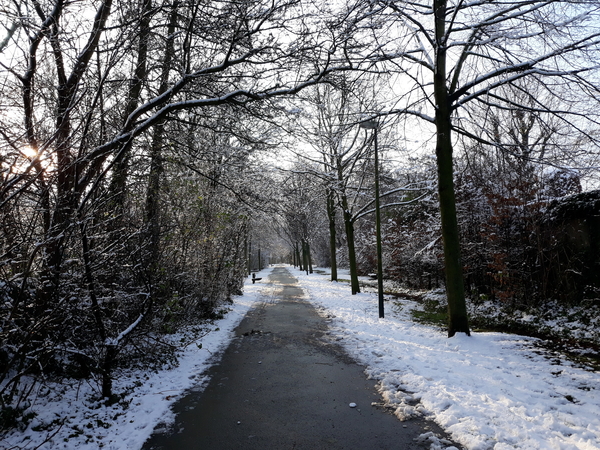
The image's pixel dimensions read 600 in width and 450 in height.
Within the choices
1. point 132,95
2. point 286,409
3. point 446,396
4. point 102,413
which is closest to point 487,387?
point 446,396

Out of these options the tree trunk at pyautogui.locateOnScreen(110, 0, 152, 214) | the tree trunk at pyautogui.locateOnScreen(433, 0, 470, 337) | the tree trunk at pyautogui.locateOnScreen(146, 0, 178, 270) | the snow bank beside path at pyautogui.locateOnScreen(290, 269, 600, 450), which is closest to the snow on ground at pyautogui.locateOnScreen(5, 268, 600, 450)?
the snow bank beside path at pyautogui.locateOnScreen(290, 269, 600, 450)

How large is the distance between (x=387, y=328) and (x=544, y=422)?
5.41 m

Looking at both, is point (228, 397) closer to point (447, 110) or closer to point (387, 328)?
point (387, 328)

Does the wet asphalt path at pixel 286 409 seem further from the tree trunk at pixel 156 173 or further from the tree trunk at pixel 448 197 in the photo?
the tree trunk at pixel 448 197

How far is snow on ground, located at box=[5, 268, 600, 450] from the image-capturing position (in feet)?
11.5

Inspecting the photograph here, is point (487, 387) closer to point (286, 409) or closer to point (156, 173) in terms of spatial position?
point (286, 409)

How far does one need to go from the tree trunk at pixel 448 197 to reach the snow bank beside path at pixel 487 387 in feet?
1.86

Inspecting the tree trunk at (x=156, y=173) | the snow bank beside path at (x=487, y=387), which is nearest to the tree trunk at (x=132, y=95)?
the tree trunk at (x=156, y=173)

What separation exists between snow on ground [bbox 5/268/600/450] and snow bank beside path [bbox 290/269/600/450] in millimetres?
11

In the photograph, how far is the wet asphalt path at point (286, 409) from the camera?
11.6 ft

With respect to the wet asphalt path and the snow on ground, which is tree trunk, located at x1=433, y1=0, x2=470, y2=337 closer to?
the snow on ground

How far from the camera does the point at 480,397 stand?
4.40m

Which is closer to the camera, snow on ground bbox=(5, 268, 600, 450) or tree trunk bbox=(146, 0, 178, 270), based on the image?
snow on ground bbox=(5, 268, 600, 450)

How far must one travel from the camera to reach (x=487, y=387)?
4.76 metres
